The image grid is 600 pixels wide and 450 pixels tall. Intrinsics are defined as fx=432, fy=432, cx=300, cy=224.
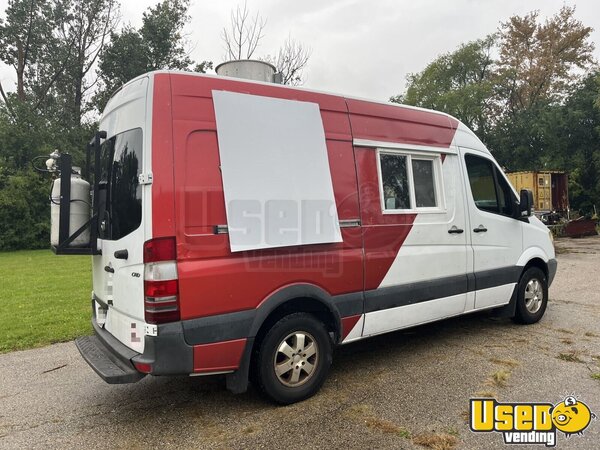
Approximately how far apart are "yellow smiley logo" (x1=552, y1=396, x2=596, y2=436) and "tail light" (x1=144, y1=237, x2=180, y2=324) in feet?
9.61

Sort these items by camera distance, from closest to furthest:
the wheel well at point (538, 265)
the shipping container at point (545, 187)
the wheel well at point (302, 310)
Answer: the wheel well at point (302, 310) → the wheel well at point (538, 265) → the shipping container at point (545, 187)

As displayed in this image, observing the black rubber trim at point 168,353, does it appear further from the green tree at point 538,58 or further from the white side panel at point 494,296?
the green tree at point 538,58

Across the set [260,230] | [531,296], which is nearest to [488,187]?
[531,296]

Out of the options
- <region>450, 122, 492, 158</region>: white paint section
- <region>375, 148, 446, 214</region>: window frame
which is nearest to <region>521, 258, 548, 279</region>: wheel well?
<region>450, 122, 492, 158</region>: white paint section

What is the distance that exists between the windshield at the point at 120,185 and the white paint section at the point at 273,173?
0.63 m

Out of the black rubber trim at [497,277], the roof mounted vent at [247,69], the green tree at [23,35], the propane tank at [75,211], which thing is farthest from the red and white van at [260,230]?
the green tree at [23,35]

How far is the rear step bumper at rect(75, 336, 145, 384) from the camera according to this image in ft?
9.95

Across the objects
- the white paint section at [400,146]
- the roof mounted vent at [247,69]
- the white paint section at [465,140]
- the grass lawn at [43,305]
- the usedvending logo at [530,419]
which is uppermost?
the roof mounted vent at [247,69]

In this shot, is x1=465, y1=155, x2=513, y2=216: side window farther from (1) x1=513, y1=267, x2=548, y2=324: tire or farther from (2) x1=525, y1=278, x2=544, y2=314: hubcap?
(2) x1=525, y1=278, x2=544, y2=314: hubcap

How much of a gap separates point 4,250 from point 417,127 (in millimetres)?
21654

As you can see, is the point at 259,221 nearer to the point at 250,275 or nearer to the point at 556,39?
the point at 250,275

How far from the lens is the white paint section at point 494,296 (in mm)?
5008

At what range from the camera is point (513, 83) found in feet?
110

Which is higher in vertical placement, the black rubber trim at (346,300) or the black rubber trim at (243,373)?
the black rubber trim at (346,300)
